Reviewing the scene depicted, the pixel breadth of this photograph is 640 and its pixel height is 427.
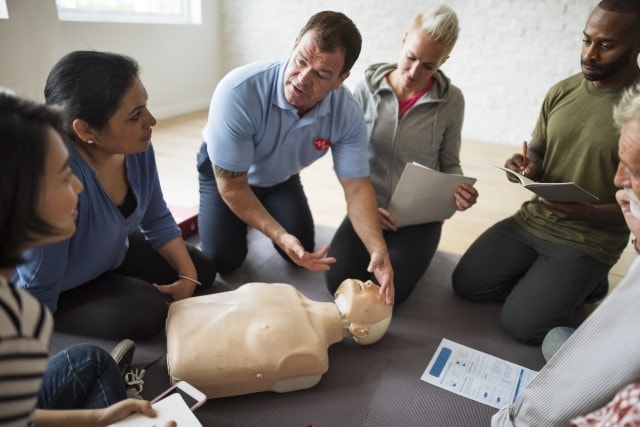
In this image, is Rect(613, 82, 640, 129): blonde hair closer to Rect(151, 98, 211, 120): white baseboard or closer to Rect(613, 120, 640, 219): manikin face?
Rect(613, 120, 640, 219): manikin face

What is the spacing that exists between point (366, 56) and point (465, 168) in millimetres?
1613

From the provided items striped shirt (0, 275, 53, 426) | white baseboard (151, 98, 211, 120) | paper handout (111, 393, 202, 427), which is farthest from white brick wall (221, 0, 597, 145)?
striped shirt (0, 275, 53, 426)

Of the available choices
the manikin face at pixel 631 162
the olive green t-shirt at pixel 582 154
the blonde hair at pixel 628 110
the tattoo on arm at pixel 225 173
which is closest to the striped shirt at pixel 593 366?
the manikin face at pixel 631 162

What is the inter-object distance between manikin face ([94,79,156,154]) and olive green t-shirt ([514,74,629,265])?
1.34m

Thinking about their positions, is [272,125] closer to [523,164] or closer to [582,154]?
[523,164]

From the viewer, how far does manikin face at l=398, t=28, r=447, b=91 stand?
1.57m

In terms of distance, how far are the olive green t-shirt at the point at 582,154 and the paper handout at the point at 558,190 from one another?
0.11m

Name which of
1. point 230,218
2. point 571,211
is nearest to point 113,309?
point 230,218

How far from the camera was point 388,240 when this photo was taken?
5.96 ft

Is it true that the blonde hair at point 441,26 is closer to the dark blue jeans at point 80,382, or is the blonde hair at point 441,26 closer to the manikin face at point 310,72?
the manikin face at point 310,72

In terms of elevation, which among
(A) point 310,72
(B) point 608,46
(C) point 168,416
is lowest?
Answer: (C) point 168,416

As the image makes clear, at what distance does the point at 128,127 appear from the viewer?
1205 millimetres

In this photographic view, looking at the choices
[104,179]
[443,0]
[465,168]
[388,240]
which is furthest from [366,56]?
[104,179]

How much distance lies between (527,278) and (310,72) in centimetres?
106
